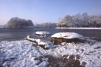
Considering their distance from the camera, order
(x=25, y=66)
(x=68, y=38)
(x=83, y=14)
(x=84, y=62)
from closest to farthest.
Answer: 1. (x=25, y=66)
2. (x=84, y=62)
3. (x=68, y=38)
4. (x=83, y=14)

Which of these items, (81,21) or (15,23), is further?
(15,23)

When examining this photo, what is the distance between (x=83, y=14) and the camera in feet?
419

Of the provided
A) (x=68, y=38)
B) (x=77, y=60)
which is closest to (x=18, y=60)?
(x=77, y=60)

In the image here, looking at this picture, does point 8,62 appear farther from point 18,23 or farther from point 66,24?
point 18,23

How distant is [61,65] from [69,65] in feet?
2.12

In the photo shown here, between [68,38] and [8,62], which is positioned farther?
[68,38]

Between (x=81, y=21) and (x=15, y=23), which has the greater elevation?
(x=15, y=23)

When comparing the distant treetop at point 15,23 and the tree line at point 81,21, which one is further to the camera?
the distant treetop at point 15,23

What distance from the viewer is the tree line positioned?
11662 cm

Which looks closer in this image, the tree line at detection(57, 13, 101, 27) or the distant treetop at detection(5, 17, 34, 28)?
the tree line at detection(57, 13, 101, 27)

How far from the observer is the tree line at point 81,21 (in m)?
117

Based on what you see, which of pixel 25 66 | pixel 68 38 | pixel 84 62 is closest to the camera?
pixel 25 66

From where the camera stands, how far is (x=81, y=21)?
392 feet

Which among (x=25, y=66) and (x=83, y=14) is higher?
(x=83, y=14)
